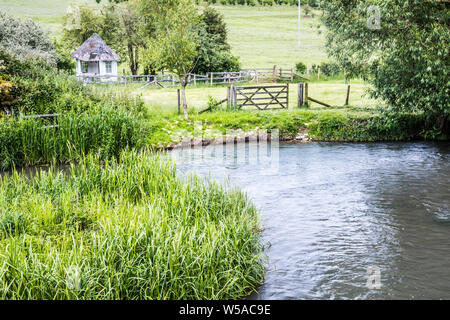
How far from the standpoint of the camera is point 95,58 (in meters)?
49.0

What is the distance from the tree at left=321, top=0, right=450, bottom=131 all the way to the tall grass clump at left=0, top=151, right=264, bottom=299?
37.5ft

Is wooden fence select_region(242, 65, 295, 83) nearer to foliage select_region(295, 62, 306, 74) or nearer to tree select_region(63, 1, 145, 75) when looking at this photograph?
foliage select_region(295, 62, 306, 74)

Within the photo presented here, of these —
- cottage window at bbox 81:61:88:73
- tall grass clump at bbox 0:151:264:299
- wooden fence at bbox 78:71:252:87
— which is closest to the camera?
tall grass clump at bbox 0:151:264:299

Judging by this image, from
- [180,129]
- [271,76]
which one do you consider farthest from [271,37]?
[180,129]

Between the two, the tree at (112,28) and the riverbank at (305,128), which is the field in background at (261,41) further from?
the tree at (112,28)

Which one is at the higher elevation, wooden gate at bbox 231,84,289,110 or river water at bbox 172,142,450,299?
wooden gate at bbox 231,84,289,110

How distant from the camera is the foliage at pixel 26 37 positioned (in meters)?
32.4

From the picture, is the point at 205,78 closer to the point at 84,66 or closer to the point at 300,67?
the point at 300,67

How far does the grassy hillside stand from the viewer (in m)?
68.8

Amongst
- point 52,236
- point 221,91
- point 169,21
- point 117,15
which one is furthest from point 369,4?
point 117,15

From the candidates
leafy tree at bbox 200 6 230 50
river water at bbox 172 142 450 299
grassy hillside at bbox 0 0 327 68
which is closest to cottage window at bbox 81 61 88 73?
leafy tree at bbox 200 6 230 50

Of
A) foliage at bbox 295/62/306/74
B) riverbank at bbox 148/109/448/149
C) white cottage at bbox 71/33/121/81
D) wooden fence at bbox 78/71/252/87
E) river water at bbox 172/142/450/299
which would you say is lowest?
river water at bbox 172/142/450/299

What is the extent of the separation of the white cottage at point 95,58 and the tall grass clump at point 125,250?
4059 cm

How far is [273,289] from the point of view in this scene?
814 cm
